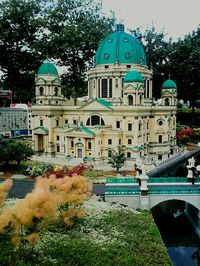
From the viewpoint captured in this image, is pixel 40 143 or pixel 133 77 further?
pixel 40 143

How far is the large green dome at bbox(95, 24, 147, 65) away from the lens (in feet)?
146

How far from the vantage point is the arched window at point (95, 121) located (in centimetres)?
4275

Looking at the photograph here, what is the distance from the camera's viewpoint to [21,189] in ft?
87.9

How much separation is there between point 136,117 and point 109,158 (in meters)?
5.67

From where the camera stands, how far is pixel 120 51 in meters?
44.7

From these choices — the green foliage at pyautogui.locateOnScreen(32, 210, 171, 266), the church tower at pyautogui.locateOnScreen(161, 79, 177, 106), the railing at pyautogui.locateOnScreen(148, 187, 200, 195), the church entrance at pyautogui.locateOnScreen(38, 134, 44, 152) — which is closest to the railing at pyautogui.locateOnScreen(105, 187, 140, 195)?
the railing at pyautogui.locateOnScreen(148, 187, 200, 195)

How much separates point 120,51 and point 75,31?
439 inches

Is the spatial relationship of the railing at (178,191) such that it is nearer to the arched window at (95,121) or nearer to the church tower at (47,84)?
the arched window at (95,121)

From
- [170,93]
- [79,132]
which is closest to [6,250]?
[79,132]

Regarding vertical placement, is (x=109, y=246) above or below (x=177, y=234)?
above

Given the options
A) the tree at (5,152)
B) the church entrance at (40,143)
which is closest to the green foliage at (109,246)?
the tree at (5,152)

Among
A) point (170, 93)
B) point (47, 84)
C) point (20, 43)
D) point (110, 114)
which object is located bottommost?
point (110, 114)

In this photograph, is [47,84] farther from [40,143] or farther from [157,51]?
[157,51]

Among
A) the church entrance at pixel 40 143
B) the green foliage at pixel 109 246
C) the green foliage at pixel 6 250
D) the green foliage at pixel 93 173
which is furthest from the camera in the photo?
the church entrance at pixel 40 143
